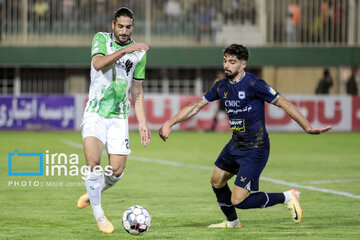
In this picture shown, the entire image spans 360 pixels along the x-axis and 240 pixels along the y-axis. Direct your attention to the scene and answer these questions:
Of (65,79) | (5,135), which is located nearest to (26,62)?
(65,79)

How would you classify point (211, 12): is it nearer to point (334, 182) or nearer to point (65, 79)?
point (65, 79)

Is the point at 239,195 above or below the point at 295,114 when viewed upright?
below

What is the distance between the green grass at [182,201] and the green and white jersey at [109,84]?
127 cm

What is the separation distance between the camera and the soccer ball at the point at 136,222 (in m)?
7.64

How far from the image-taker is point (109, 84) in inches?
325

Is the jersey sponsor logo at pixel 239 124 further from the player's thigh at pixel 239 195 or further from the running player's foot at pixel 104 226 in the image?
the running player's foot at pixel 104 226

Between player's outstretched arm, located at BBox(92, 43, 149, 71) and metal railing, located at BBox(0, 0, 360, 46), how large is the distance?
23381 millimetres

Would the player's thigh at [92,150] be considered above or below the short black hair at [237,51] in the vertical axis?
below

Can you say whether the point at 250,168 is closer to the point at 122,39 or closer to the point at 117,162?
the point at 117,162

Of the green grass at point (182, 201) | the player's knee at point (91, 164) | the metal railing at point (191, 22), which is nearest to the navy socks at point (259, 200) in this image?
the green grass at point (182, 201)

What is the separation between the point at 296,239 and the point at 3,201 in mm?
4532

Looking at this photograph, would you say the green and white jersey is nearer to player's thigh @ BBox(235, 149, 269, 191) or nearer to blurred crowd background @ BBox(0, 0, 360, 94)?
player's thigh @ BBox(235, 149, 269, 191)

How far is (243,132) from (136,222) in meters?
1.52

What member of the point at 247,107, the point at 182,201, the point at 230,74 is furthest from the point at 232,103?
the point at 182,201
